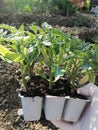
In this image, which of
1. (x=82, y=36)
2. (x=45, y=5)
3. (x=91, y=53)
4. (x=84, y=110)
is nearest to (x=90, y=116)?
(x=84, y=110)

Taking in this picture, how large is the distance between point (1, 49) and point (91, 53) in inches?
14.2

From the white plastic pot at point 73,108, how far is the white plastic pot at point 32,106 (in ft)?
0.38

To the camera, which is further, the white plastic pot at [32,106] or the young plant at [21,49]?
the white plastic pot at [32,106]

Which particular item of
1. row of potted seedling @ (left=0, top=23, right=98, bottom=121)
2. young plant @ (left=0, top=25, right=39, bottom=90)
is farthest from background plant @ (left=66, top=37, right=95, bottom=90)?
young plant @ (left=0, top=25, right=39, bottom=90)

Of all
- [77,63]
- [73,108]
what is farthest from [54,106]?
[77,63]

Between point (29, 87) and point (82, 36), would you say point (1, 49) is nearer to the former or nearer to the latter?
point (29, 87)

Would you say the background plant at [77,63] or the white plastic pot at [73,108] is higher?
the background plant at [77,63]

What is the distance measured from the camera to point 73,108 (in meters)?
1.46

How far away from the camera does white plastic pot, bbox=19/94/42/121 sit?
1462 millimetres

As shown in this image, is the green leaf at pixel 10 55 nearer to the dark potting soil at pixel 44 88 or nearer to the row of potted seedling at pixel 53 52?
the row of potted seedling at pixel 53 52

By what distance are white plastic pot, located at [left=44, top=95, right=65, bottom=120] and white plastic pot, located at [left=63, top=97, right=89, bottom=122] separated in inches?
1.0

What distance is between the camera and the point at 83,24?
16.1 feet

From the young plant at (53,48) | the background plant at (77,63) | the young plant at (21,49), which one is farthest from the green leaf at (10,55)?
the background plant at (77,63)

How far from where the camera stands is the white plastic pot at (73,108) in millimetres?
1446
